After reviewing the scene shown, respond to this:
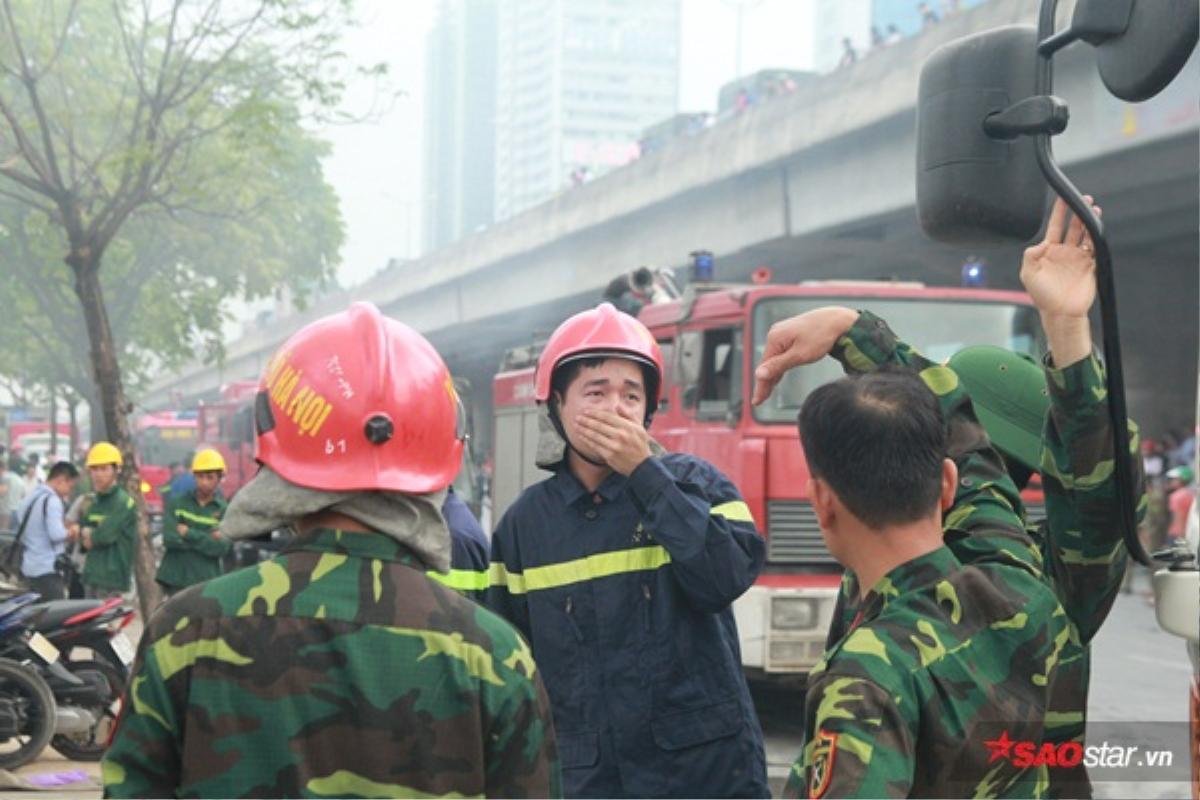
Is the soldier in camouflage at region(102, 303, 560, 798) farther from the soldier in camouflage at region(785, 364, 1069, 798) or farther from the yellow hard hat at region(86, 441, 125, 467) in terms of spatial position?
the yellow hard hat at region(86, 441, 125, 467)

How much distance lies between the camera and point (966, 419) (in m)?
3.17

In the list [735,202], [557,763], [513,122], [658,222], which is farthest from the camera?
[513,122]

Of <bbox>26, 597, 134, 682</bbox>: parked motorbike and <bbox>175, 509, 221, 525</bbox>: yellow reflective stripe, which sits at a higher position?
<bbox>175, 509, 221, 525</bbox>: yellow reflective stripe

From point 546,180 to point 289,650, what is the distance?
177136 millimetres

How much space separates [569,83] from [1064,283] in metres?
184

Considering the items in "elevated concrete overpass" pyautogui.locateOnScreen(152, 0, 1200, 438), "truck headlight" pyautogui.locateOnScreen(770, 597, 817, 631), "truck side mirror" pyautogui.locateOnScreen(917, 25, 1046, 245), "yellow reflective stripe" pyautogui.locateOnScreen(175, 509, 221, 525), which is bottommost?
"truck headlight" pyautogui.locateOnScreen(770, 597, 817, 631)

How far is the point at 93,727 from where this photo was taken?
32.2ft

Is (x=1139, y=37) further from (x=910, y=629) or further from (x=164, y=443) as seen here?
(x=164, y=443)

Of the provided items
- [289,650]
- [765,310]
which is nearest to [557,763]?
[289,650]

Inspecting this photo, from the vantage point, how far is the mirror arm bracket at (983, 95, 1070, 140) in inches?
122

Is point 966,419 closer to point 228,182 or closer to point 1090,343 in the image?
point 1090,343

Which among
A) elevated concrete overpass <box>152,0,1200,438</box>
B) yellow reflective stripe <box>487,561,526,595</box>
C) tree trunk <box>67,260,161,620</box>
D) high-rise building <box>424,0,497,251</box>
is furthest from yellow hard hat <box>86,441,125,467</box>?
high-rise building <box>424,0,497,251</box>

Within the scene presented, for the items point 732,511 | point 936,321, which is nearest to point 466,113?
point 936,321

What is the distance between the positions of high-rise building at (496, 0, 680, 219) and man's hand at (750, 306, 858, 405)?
164m
